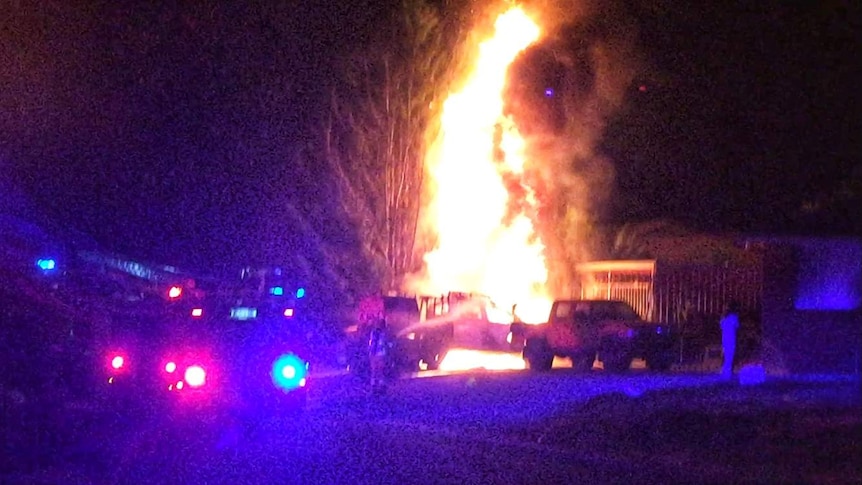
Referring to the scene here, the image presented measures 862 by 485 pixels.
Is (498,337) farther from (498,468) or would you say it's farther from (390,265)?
(498,468)

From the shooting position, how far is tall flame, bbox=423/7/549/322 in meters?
46.5

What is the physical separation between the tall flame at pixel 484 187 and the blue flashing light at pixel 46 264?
2301cm

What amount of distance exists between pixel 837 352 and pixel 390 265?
26983 mm

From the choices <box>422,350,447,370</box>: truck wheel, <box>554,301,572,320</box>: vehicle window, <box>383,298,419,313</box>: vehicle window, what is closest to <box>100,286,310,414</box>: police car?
<box>383,298,419,313</box>: vehicle window

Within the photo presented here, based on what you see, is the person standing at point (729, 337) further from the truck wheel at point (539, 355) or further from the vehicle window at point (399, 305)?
the vehicle window at point (399, 305)

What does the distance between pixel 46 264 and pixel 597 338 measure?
13517 mm

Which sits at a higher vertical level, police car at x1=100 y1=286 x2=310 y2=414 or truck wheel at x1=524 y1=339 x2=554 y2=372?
police car at x1=100 y1=286 x2=310 y2=414

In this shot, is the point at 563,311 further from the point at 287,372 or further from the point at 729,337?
the point at 287,372

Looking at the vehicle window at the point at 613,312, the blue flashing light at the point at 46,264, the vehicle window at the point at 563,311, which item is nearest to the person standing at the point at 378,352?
the vehicle window at the point at 563,311

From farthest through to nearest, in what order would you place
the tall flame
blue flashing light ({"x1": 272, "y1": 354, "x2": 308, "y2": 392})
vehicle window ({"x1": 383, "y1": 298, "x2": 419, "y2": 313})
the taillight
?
1. the tall flame
2. vehicle window ({"x1": 383, "y1": 298, "x2": 419, "y2": 313})
3. blue flashing light ({"x1": 272, "y1": 354, "x2": 308, "y2": 392})
4. the taillight

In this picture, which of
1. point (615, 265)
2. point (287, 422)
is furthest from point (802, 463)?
point (615, 265)

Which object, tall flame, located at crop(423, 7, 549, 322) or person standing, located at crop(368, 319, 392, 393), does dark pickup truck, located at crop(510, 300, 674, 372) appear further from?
tall flame, located at crop(423, 7, 549, 322)

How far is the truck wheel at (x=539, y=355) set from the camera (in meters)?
27.4

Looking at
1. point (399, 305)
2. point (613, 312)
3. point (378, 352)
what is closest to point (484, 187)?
point (399, 305)
